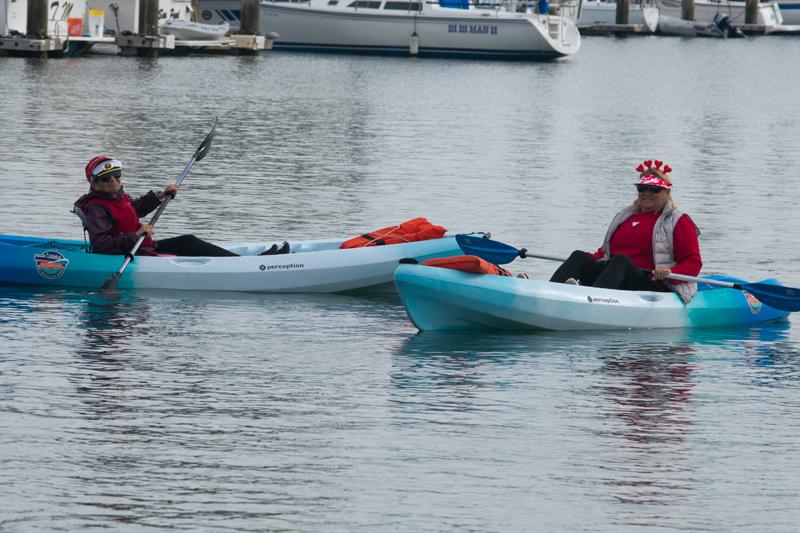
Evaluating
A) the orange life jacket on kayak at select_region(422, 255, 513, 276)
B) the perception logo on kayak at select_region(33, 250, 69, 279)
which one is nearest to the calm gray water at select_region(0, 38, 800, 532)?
the perception logo on kayak at select_region(33, 250, 69, 279)

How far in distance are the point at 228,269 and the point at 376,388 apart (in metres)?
3.55

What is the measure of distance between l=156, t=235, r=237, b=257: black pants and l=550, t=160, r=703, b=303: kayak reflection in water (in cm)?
310

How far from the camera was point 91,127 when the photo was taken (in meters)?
28.7

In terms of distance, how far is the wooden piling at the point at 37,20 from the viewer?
4091 centimetres

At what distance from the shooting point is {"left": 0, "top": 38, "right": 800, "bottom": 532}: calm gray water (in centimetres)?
816

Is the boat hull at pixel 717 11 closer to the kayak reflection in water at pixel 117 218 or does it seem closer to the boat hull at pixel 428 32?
the boat hull at pixel 428 32

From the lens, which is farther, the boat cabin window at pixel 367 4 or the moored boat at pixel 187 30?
the boat cabin window at pixel 367 4

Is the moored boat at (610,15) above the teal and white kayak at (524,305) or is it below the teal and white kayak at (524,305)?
above

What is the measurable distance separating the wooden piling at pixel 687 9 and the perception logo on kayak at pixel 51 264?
7310 cm

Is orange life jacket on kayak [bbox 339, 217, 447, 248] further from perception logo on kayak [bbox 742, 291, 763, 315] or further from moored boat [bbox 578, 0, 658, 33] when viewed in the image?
moored boat [bbox 578, 0, 658, 33]

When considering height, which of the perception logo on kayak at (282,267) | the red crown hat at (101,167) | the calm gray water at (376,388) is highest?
the red crown hat at (101,167)

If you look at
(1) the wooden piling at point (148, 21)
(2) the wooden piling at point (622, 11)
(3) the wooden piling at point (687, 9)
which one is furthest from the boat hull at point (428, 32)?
(3) the wooden piling at point (687, 9)

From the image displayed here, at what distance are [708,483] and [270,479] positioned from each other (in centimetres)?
231

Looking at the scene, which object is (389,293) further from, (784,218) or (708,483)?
(784,218)
